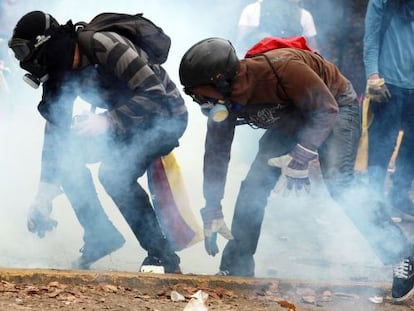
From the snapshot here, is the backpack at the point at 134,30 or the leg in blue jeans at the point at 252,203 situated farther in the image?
the leg in blue jeans at the point at 252,203

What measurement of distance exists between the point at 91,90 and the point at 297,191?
52.0 inches

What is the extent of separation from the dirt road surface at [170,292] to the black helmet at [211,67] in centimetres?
109

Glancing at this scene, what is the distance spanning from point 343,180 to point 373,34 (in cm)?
176

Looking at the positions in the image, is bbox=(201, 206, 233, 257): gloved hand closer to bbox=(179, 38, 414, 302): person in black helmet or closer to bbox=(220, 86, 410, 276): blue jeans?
bbox=(179, 38, 414, 302): person in black helmet

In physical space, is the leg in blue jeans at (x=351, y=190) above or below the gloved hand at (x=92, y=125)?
below

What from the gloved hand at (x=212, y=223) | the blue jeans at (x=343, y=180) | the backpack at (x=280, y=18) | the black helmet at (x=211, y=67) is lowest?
the gloved hand at (x=212, y=223)

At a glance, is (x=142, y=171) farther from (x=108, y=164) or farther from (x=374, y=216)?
(x=374, y=216)

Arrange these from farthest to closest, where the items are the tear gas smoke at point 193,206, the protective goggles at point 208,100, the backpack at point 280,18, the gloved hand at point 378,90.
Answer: the backpack at point 280,18
the gloved hand at point 378,90
the tear gas smoke at point 193,206
the protective goggles at point 208,100

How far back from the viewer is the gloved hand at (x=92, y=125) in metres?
5.04

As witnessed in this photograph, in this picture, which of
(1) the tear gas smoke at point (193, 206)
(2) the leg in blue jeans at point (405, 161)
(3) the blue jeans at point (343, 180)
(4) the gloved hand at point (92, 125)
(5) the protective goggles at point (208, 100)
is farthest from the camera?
(2) the leg in blue jeans at point (405, 161)

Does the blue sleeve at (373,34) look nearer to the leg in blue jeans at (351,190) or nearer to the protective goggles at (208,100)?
the leg in blue jeans at (351,190)

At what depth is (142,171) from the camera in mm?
5402

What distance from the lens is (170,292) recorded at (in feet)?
16.0

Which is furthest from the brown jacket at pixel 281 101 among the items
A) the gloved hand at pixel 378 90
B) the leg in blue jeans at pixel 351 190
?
the gloved hand at pixel 378 90
